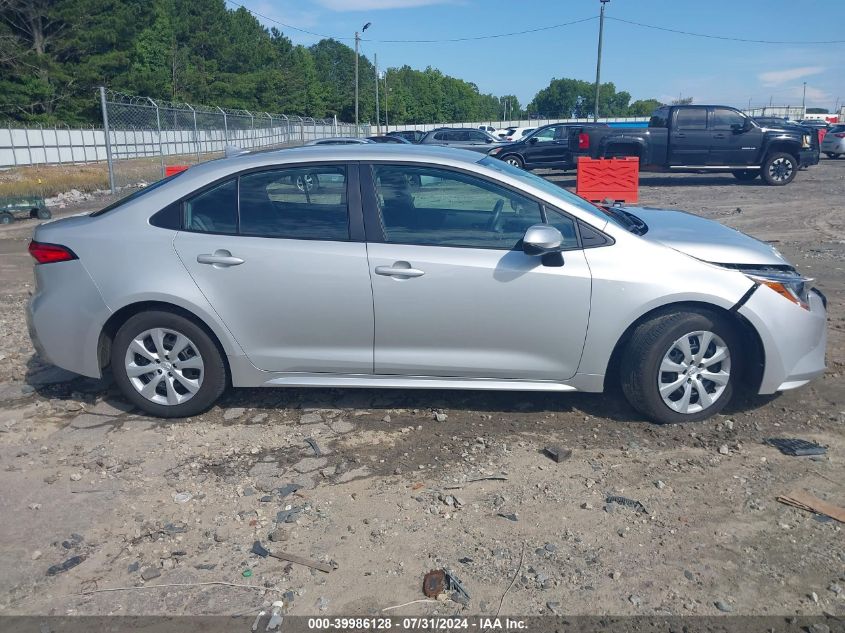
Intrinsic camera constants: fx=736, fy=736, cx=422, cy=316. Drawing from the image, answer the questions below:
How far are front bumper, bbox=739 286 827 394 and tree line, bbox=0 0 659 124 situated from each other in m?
44.4

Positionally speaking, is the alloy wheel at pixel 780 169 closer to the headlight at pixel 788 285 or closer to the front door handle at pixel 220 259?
the headlight at pixel 788 285

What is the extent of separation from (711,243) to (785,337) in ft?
2.35

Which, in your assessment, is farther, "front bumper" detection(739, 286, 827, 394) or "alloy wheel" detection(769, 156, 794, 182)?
"alloy wheel" detection(769, 156, 794, 182)

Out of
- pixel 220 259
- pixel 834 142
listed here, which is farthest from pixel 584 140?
pixel 834 142

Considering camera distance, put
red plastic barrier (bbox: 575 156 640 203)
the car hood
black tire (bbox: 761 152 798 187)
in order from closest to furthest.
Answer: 1. the car hood
2. red plastic barrier (bbox: 575 156 640 203)
3. black tire (bbox: 761 152 798 187)

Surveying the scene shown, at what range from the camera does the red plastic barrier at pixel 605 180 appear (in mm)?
15516

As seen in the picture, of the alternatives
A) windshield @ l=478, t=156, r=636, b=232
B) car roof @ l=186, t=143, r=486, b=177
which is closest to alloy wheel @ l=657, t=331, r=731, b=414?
windshield @ l=478, t=156, r=636, b=232

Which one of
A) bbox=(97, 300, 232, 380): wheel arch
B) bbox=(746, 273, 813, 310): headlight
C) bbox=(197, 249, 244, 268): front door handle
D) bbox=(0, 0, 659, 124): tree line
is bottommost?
bbox=(97, 300, 232, 380): wheel arch

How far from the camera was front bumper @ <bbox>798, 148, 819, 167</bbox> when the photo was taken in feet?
64.7

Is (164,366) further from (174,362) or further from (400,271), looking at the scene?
(400,271)

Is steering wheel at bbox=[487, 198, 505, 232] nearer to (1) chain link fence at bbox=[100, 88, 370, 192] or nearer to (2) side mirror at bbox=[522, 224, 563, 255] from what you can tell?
(2) side mirror at bbox=[522, 224, 563, 255]

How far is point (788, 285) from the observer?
450 centimetres

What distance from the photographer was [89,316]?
4715 millimetres

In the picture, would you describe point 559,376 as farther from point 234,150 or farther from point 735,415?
point 234,150
